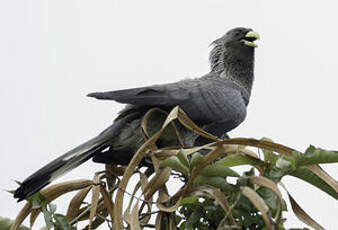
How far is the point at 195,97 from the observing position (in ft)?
13.4

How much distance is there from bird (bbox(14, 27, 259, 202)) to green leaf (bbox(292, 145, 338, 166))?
1274 millimetres

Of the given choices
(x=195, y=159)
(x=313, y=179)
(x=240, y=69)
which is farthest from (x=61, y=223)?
(x=240, y=69)

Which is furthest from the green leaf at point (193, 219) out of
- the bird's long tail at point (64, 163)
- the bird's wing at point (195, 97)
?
the bird's wing at point (195, 97)

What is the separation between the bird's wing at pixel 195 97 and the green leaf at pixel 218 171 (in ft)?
4.55

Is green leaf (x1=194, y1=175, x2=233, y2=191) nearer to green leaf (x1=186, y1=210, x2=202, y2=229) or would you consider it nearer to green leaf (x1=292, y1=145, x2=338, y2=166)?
green leaf (x1=186, y1=210, x2=202, y2=229)

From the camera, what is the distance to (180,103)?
3861 mm

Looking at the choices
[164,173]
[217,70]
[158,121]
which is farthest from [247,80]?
[164,173]

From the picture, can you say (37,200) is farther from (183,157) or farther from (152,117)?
(152,117)

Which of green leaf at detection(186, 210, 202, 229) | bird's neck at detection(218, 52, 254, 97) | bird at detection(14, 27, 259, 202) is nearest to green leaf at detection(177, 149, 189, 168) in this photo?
green leaf at detection(186, 210, 202, 229)

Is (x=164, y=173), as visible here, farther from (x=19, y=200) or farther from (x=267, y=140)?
(x=19, y=200)

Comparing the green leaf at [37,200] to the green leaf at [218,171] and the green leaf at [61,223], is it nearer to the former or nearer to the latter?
the green leaf at [61,223]

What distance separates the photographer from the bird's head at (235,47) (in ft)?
18.0

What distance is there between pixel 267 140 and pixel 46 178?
1334 mm

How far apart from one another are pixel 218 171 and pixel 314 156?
380mm
